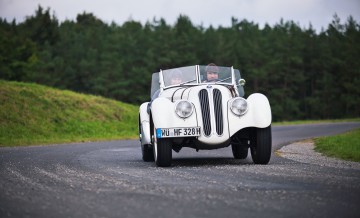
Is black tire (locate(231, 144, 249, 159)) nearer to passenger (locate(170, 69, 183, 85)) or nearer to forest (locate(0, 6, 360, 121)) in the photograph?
passenger (locate(170, 69, 183, 85))

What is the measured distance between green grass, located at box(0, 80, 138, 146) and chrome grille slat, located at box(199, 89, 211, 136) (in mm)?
15986

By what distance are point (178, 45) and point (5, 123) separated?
49.2m

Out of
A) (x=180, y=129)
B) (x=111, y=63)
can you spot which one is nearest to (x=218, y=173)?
(x=180, y=129)

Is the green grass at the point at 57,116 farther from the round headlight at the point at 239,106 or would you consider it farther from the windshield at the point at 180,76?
the round headlight at the point at 239,106

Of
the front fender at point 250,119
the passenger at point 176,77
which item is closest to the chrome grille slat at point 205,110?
Answer: the front fender at point 250,119

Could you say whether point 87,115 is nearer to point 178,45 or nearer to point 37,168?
point 37,168

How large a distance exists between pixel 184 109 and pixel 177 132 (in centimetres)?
45

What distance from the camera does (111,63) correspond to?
73375 millimetres

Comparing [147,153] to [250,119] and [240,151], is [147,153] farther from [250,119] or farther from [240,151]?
[250,119]

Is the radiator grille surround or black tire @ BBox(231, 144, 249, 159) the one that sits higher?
the radiator grille surround

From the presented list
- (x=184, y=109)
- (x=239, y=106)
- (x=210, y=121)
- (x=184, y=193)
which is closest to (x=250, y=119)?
(x=239, y=106)

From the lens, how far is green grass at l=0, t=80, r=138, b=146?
2689cm

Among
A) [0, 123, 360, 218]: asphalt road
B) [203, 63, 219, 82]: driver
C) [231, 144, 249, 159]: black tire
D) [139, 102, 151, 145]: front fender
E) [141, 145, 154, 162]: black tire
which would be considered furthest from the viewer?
[231, 144, 249, 159]: black tire

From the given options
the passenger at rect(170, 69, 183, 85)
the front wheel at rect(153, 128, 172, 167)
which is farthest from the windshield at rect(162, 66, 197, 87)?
the front wheel at rect(153, 128, 172, 167)
